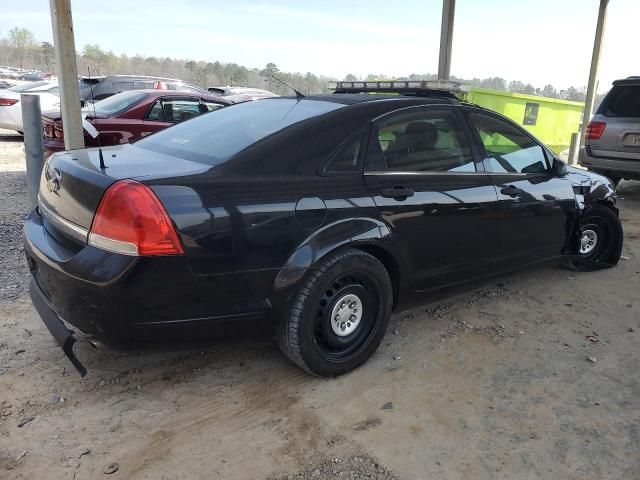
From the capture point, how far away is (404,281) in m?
3.19

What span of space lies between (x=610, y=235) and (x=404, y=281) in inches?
114

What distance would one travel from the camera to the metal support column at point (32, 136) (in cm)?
460

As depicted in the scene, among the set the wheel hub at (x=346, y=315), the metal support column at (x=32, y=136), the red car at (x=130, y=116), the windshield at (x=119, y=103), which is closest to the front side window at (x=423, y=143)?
the wheel hub at (x=346, y=315)

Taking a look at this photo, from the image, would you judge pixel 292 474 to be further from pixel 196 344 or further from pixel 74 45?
pixel 74 45

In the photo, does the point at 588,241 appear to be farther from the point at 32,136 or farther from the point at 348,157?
the point at 32,136

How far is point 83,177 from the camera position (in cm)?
252

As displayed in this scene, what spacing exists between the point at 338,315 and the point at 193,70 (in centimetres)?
5185

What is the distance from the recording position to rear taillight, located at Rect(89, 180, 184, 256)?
2.25 metres

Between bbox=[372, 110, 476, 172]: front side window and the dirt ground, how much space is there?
3.74 ft

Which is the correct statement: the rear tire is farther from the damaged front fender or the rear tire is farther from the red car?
the red car

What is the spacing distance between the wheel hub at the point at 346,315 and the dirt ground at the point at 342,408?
0.96 feet

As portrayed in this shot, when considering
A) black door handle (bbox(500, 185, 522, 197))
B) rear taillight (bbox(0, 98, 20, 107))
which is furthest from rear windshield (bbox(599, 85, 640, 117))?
rear taillight (bbox(0, 98, 20, 107))

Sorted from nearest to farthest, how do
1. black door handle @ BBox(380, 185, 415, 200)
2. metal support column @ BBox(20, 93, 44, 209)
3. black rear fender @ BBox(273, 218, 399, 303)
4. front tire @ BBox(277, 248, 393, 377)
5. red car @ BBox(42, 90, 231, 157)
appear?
black rear fender @ BBox(273, 218, 399, 303), front tire @ BBox(277, 248, 393, 377), black door handle @ BBox(380, 185, 415, 200), metal support column @ BBox(20, 93, 44, 209), red car @ BBox(42, 90, 231, 157)

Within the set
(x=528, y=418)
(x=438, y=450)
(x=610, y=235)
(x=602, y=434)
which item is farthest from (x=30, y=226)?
(x=610, y=235)
